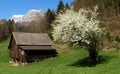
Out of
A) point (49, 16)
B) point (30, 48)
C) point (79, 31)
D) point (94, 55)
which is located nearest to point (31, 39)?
point (30, 48)

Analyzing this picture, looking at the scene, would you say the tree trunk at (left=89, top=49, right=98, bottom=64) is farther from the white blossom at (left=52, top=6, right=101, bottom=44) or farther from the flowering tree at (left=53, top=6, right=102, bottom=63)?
the white blossom at (left=52, top=6, right=101, bottom=44)

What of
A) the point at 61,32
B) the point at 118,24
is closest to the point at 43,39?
the point at 118,24

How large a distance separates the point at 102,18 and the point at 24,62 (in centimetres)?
2898

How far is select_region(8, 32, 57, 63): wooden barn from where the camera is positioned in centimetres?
5954

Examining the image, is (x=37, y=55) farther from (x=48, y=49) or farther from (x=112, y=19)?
(x=112, y=19)

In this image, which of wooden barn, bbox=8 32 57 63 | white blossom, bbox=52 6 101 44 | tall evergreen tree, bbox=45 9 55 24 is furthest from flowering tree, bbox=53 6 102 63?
tall evergreen tree, bbox=45 9 55 24

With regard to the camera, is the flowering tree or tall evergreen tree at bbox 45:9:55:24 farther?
tall evergreen tree at bbox 45:9:55:24

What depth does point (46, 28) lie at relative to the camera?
104 metres

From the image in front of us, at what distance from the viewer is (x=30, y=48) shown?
2349 inches

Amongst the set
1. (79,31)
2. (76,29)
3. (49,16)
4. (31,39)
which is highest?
(49,16)

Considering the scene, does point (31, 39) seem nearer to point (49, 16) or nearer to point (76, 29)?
point (76, 29)

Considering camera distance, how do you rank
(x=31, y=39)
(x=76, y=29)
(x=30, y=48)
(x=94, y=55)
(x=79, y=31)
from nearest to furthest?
(x=79, y=31), (x=76, y=29), (x=94, y=55), (x=30, y=48), (x=31, y=39)

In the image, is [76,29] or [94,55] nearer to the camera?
[76,29]

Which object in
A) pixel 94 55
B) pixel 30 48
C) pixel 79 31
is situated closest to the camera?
pixel 79 31
